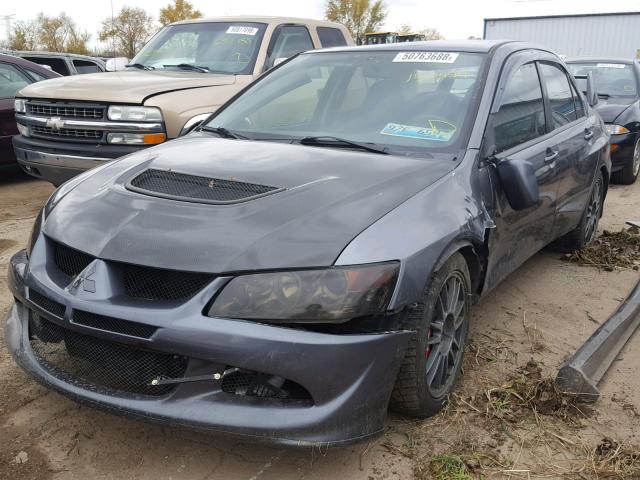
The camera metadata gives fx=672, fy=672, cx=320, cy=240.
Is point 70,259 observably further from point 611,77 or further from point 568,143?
point 611,77

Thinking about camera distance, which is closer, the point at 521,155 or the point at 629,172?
the point at 521,155

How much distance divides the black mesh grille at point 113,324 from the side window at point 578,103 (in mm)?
3768

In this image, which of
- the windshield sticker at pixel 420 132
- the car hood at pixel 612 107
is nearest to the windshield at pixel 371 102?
the windshield sticker at pixel 420 132

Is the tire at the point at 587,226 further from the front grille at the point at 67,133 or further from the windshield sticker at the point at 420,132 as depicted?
the front grille at the point at 67,133

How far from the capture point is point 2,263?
475 centimetres

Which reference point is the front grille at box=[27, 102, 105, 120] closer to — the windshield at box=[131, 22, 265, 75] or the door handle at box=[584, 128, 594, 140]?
the windshield at box=[131, 22, 265, 75]

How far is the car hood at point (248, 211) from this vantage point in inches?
92.3

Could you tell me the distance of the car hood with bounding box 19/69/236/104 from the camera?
18.3 feet

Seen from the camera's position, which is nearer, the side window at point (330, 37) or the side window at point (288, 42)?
the side window at point (288, 42)

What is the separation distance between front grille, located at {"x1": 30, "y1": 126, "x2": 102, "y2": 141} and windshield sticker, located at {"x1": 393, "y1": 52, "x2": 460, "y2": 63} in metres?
2.92

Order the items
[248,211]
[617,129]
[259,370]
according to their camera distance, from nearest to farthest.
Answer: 1. [259,370]
2. [248,211]
3. [617,129]

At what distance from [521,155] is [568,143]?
0.90 metres

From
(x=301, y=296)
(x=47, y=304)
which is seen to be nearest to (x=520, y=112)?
(x=301, y=296)

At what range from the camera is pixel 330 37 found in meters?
7.79
